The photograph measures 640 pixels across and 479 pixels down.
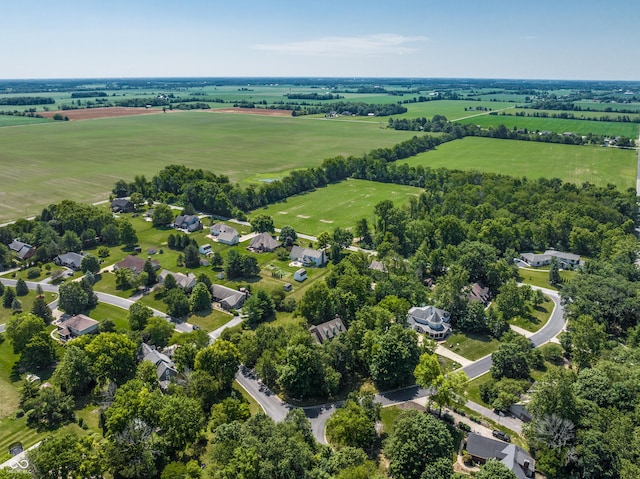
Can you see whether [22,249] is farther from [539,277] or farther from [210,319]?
[539,277]

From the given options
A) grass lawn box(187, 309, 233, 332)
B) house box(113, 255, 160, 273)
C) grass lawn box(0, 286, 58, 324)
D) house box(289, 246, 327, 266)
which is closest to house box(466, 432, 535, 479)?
grass lawn box(187, 309, 233, 332)

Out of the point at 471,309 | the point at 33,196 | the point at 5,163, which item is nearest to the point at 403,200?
the point at 471,309

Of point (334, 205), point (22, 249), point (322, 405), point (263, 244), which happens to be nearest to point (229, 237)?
point (263, 244)

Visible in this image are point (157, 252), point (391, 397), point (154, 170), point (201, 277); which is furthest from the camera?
point (154, 170)

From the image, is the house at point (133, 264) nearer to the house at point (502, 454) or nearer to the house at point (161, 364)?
the house at point (161, 364)

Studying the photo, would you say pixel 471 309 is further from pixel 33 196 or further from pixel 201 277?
pixel 33 196

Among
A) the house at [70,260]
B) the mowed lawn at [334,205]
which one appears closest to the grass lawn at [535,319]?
the mowed lawn at [334,205]
